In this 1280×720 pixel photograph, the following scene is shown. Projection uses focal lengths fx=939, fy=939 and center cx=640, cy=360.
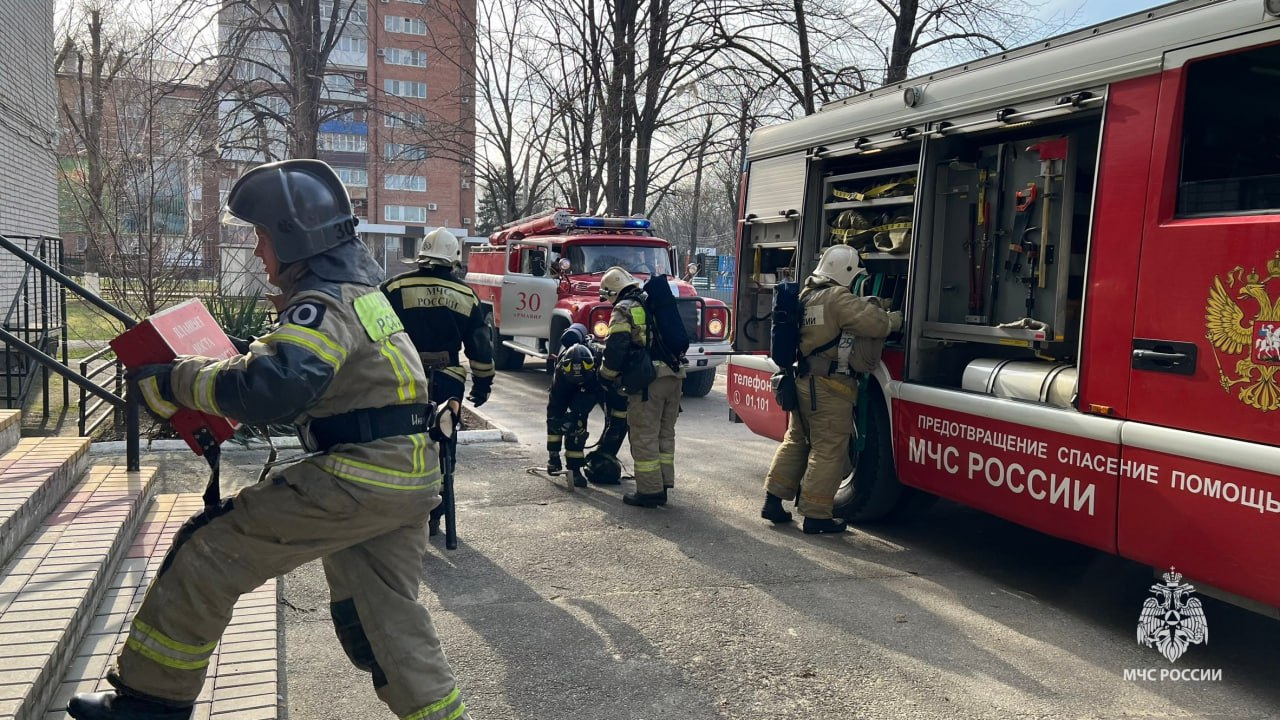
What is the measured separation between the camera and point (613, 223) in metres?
13.3

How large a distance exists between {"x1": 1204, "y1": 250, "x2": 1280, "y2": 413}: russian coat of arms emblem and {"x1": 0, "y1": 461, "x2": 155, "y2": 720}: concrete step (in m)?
4.44

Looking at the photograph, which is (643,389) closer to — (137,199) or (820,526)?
(820,526)

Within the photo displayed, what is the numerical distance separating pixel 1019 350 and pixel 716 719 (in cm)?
308

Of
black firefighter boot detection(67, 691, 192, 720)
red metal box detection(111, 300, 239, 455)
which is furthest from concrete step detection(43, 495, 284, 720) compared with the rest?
red metal box detection(111, 300, 239, 455)

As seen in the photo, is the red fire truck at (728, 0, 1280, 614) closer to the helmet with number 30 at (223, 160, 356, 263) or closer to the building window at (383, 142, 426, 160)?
the helmet with number 30 at (223, 160, 356, 263)

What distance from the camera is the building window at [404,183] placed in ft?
185

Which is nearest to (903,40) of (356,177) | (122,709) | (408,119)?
(408,119)

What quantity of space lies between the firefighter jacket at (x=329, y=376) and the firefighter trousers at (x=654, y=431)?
12.4 feet

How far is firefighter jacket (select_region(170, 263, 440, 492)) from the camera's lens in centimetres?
252

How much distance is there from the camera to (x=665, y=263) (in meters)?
13.1

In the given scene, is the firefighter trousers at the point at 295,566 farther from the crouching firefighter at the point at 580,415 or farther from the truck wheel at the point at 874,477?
the crouching firefighter at the point at 580,415

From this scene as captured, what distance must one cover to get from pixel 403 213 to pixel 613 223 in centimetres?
4782

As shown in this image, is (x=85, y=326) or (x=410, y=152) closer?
(x=85, y=326)

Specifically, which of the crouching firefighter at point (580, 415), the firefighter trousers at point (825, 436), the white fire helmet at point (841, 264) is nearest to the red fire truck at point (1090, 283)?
the firefighter trousers at point (825, 436)
